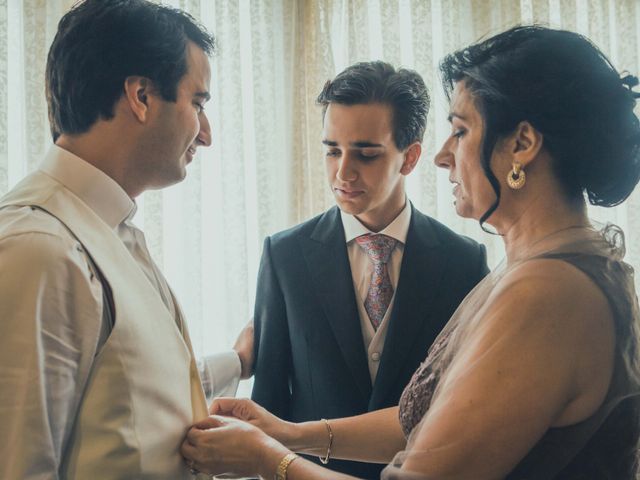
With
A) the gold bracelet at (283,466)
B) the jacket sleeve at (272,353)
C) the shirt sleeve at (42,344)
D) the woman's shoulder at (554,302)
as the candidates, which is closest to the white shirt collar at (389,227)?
the jacket sleeve at (272,353)

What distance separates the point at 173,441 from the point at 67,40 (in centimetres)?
80

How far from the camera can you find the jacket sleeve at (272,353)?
2.21 metres

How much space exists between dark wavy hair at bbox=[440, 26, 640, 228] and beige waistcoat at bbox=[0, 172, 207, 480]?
682 mm

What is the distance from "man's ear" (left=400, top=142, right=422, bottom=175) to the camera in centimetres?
247

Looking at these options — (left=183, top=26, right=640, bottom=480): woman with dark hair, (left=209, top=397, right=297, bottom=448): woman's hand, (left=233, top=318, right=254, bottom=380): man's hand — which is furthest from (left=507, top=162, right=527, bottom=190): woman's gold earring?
(left=233, top=318, right=254, bottom=380): man's hand

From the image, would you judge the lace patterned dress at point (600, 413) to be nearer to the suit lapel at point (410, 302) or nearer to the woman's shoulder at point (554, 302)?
the woman's shoulder at point (554, 302)

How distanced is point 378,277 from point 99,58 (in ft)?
3.75

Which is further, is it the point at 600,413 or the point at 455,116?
the point at 455,116

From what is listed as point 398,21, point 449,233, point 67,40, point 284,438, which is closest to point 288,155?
point 398,21

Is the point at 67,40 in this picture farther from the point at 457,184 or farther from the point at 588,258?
the point at 588,258

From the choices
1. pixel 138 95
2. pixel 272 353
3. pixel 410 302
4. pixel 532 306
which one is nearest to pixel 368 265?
pixel 410 302

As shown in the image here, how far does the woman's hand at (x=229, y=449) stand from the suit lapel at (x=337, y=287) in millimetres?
638

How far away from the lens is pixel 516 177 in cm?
134

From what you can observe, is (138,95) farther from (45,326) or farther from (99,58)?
(45,326)
